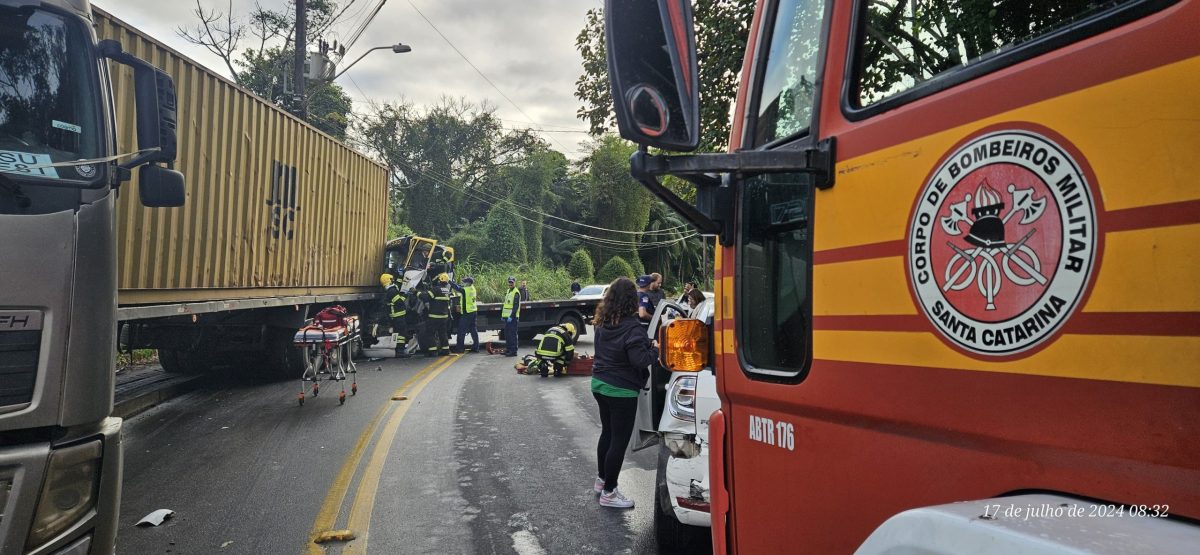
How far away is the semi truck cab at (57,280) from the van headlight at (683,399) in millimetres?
2703

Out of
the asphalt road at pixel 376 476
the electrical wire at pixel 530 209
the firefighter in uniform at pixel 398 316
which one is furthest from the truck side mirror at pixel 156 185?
the electrical wire at pixel 530 209

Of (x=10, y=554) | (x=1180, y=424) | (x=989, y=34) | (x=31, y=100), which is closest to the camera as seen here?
(x=1180, y=424)

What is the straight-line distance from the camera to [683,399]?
4.34 meters

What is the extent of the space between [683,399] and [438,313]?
11.6 metres

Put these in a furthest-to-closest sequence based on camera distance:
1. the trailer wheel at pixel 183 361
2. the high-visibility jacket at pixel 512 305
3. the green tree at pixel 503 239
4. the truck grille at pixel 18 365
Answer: the green tree at pixel 503 239, the high-visibility jacket at pixel 512 305, the trailer wheel at pixel 183 361, the truck grille at pixel 18 365

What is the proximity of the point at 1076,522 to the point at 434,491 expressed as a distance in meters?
4.86

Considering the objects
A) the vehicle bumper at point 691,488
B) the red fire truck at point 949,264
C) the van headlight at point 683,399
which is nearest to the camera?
the red fire truck at point 949,264

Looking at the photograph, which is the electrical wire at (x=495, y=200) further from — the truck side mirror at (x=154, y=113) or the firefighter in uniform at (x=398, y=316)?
the truck side mirror at (x=154, y=113)

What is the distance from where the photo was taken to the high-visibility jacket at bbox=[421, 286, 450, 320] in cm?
1521

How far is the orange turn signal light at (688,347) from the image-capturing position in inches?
105

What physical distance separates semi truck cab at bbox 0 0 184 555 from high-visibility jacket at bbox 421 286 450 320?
1181 cm

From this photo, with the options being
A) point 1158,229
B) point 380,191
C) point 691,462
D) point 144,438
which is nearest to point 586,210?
point 380,191

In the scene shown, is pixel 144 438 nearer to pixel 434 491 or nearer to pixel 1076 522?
pixel 434 491

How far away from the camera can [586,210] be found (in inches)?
1607
